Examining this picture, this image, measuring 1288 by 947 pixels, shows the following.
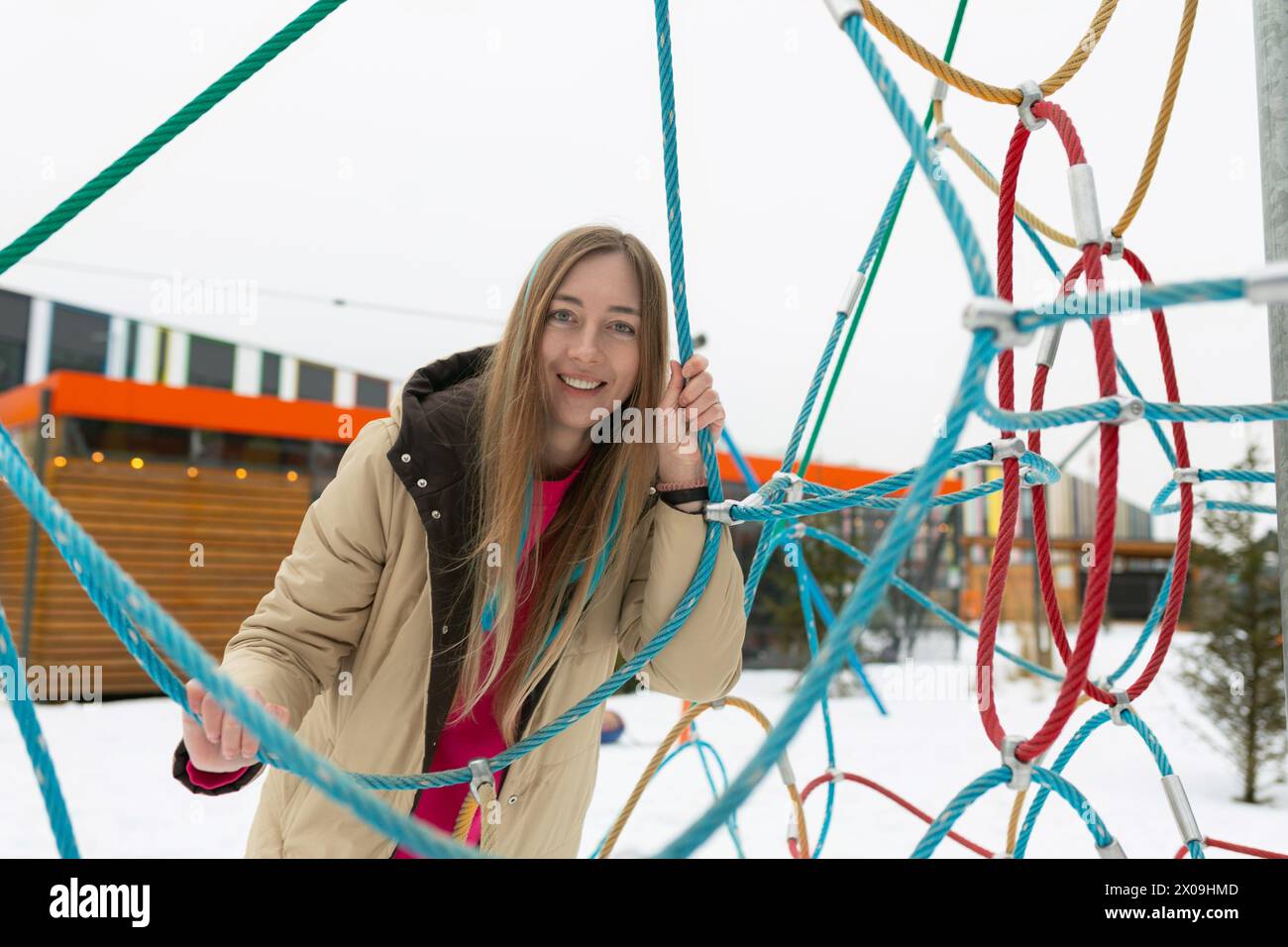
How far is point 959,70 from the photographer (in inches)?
40.8

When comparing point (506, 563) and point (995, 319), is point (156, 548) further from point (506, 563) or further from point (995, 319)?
point (995, 319)

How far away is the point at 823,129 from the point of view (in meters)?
5.75

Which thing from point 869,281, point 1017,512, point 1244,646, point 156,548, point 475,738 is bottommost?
point 1244,646

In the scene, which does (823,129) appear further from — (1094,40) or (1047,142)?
(1094,40)

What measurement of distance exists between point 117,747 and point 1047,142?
188 inches

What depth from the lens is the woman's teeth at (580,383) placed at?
3.46ft

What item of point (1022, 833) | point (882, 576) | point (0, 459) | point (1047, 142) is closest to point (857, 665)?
point (1022, 833)

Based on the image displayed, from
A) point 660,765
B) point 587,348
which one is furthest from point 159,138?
point 660,765

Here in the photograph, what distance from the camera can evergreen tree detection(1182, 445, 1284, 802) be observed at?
3738mm

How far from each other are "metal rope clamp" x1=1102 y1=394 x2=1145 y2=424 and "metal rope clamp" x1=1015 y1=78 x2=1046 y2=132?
1.33 feet

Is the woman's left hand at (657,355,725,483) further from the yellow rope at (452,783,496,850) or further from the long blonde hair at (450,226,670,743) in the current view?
the yellow rope at (452,783,496,850)

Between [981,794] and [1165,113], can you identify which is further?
[1165,113]

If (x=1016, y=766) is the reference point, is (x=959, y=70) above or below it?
above

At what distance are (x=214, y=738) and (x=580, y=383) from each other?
1.82ft
